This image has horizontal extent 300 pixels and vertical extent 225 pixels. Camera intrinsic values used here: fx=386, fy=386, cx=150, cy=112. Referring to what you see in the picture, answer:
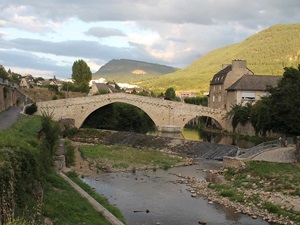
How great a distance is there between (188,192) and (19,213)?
1362cm

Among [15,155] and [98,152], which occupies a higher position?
[15,155]

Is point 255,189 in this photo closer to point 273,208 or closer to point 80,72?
point 273,208

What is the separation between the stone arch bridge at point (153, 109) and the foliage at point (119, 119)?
10.5ft

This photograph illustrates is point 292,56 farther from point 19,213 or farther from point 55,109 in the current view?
point 19,213

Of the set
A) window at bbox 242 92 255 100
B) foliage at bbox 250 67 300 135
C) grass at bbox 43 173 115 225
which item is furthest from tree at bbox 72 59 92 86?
grass at bbox 43 173 115 225

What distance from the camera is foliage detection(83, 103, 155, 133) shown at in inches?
2192

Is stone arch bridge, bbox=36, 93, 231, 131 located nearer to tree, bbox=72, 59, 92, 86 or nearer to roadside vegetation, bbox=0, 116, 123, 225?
roadside vegetation, bbox=0, 116, 123, 225

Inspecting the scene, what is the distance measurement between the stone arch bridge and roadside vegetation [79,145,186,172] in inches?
645

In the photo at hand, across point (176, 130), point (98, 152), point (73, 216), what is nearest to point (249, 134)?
Answer: point (176, 130)

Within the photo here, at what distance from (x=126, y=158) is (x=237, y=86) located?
2862cm

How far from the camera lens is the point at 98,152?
3372 centimetres

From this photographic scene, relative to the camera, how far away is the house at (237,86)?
5488cm

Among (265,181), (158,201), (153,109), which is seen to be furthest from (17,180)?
(153,109)

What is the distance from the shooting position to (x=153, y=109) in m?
53.5
